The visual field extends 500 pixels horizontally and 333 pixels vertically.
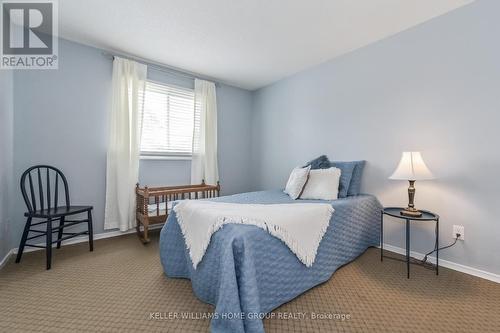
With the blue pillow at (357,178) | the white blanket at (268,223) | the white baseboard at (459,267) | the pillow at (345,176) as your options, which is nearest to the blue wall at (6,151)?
the white blanket at (268,223)

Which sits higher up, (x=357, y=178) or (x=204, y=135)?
(x=204, y=135)

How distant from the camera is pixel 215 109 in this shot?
3.67 metres

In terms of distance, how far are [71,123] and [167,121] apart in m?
1.13

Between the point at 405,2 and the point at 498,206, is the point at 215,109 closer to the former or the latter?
the point at 405,2

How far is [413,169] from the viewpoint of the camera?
1971mm

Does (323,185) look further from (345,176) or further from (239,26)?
(239,26)

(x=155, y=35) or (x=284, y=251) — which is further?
(x=155, y=35)

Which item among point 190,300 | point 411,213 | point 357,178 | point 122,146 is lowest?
point 190,300

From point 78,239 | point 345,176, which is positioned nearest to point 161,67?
point 78,239

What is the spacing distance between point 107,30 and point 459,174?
12.3 ft

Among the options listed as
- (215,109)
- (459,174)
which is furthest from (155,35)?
(459,174)

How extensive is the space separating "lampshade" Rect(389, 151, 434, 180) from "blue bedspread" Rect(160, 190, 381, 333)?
528mm

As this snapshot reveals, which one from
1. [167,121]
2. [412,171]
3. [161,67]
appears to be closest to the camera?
[412,171]

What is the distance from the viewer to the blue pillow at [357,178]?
258 centimetres
